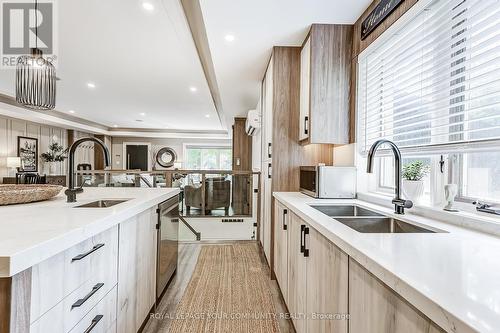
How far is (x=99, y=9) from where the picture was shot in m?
2.47

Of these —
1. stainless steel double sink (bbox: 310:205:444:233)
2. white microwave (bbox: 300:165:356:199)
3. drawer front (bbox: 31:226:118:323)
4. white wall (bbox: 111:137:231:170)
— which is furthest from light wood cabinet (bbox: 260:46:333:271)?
white wall (bbox: 111:137:231:170)

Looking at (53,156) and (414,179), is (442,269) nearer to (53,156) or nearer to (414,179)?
(414,179)

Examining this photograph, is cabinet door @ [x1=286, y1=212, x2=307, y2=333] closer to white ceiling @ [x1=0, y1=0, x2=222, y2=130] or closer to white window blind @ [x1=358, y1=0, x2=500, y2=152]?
white window blind @ [x1=358, y1=0, x2=500, y2=152]

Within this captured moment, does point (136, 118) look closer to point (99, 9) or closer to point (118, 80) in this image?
point (118, 80)

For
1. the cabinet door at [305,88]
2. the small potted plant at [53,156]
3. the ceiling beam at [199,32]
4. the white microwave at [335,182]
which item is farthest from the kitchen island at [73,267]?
the small potted plant at [53,156]

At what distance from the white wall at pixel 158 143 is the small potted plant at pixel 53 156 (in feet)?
7.86

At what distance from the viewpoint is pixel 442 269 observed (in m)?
0.68

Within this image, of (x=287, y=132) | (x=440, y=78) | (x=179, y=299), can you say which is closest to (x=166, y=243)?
(x=179, y=299)

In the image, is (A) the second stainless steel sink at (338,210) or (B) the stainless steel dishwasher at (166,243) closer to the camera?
(A) the second stainless steel sink at (338,210)

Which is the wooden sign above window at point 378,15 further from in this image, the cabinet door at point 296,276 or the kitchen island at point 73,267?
the kitchen island at point 73,267

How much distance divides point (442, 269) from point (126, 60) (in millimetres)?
4062

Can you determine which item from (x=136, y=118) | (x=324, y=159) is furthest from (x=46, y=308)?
(x=136, y=118)

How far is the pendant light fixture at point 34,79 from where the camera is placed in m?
2.36

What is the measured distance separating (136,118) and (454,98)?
324 inches
